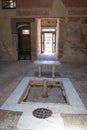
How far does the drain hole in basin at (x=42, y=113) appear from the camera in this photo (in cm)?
A: 279

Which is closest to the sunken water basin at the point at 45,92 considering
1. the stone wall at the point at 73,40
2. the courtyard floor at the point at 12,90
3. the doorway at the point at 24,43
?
the courtyard floor at the point at 12,90

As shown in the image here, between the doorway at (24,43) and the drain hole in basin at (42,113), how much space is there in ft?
17.6

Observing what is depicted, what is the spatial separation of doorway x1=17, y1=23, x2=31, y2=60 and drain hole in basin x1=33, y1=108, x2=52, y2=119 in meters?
5.35

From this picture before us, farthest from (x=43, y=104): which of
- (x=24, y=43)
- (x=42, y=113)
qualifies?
(x=24, y=43)

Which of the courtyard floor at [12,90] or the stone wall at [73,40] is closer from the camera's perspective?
the courtyard floor at [12,90]

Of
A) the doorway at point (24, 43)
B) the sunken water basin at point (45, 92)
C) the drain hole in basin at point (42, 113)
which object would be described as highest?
the doorway at point (24, 43)

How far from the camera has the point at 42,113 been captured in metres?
2.89

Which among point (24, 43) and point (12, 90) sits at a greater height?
point (24, 43)

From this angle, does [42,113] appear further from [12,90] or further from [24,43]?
[24,43]

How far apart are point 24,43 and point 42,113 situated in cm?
612

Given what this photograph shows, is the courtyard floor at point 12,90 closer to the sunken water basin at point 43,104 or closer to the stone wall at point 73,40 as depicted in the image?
the sunken water basin at point 43,104

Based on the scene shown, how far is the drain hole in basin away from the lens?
9.14 feet

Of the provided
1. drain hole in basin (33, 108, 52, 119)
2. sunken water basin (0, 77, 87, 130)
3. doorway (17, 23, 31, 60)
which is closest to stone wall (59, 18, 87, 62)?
doorway (17, 23, 31, 60)

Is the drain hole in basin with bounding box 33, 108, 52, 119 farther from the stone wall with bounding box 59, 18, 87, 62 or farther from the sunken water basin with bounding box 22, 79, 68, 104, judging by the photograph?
the stone wall with bounding box 59, 18, 87, 62
